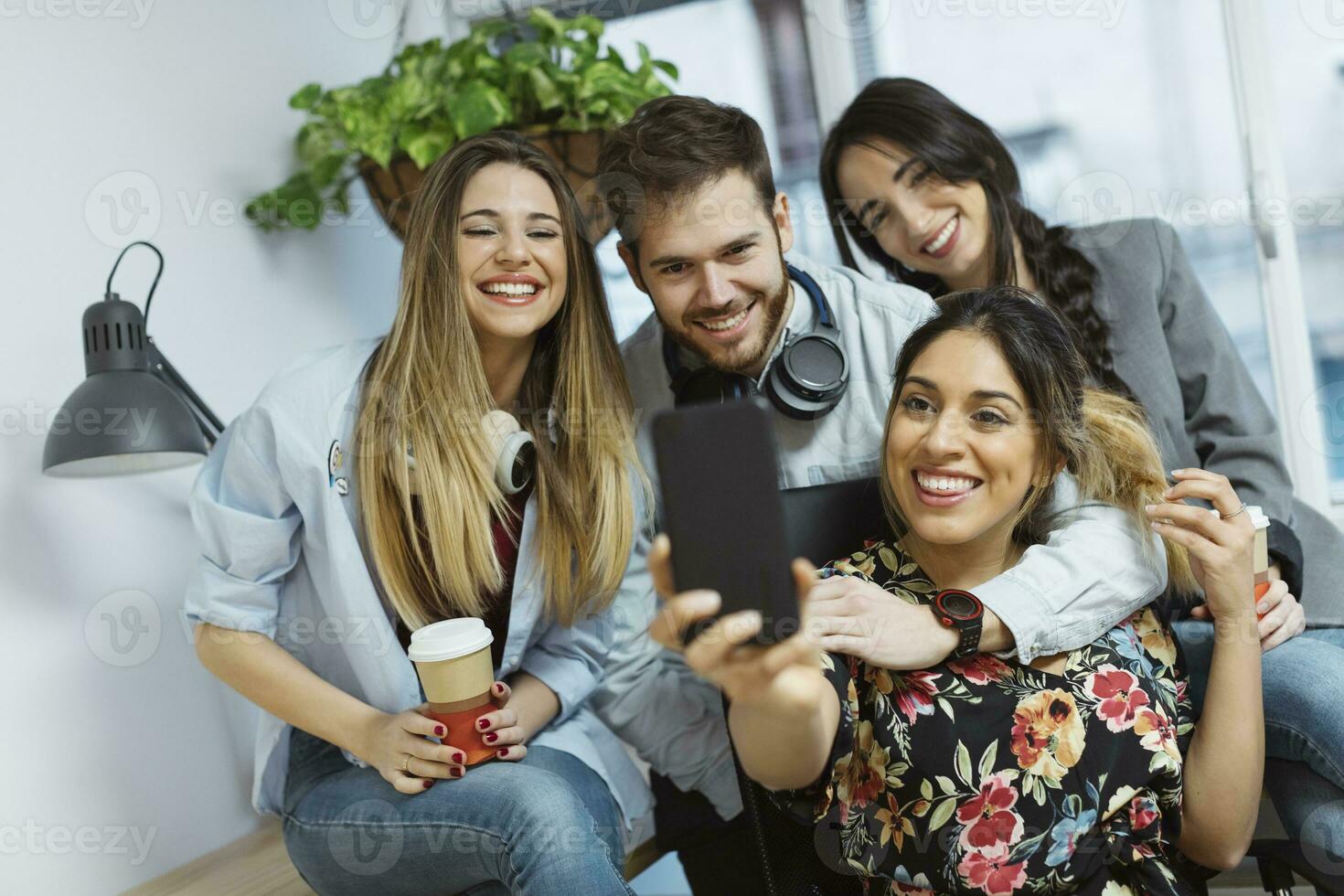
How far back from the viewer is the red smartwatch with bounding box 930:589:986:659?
1.23 meters

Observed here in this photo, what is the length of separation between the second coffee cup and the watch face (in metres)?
0.53

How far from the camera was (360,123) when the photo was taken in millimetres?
1973

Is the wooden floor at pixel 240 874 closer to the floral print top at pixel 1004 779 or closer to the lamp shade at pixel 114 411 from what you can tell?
the lamp shade at pixel 114 411

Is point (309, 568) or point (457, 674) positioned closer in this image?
point (457, 674)

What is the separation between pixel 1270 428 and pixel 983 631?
2.92 ft

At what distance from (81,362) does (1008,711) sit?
1432mm

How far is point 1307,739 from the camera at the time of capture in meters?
1.34

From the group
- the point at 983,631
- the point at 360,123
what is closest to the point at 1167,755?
the point at 983,631

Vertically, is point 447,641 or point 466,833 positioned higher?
point 447,641

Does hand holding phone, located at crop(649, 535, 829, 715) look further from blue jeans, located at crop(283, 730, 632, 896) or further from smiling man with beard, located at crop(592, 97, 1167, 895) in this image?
smiling man with beard, located at crop(592, 97, 1167, 895)

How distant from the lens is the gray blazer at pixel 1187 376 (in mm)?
1779

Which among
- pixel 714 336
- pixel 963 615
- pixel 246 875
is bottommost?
pixel 246 875

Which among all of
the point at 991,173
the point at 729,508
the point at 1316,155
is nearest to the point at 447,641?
the point at 729,508

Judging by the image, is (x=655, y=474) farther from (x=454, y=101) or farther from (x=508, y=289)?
(x=454, y=101)
